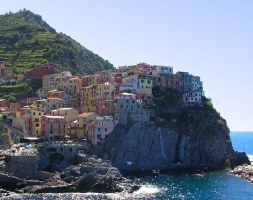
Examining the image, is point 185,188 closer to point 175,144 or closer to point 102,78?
point 175,144

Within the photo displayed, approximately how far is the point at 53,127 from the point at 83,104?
56.4ft

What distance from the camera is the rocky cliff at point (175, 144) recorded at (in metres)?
109

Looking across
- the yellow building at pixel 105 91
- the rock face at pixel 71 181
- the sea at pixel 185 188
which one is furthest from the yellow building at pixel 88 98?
the rock face at pixel 71 181

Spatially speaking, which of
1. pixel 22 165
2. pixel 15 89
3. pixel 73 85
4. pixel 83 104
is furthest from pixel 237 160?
pixel 15 89

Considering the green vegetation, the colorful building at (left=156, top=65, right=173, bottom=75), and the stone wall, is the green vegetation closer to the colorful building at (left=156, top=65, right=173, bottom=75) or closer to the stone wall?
the colorful building at (left=156, top=65, right=173, bottom=75)

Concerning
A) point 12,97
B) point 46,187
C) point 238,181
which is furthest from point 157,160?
point 12,97

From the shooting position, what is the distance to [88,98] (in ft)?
412

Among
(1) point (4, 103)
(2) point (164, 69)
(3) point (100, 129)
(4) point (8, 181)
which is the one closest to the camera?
(4) point (8, 181)

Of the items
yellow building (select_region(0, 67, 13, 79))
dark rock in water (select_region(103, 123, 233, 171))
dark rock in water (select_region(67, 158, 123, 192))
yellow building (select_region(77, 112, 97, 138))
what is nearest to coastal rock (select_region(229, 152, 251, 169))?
dark rock in water (select_region(103, 123, 233, 171))

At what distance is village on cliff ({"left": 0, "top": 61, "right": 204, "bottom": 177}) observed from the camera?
10806 cm

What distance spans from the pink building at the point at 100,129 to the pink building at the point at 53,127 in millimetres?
6251

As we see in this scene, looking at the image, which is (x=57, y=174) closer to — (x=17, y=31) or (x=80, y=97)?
(x=80, y=97)

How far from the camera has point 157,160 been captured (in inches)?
4385

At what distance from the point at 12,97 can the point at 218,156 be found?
5271 centimetres
